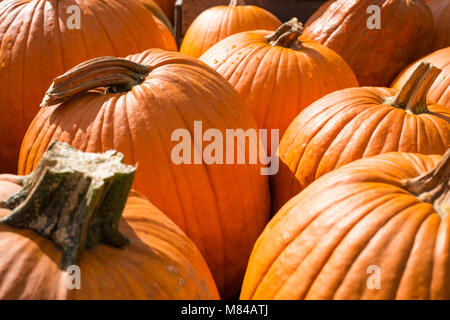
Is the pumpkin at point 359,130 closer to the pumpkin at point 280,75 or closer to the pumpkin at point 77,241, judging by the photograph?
the pumpkin at point 280,75

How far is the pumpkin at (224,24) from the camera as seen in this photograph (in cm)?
376

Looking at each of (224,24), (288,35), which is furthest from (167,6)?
(288,35)

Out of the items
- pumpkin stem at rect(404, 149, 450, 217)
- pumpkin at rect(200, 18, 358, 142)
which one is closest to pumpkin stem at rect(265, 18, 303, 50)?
pumpkin at rect(200, 18, 358, 142)

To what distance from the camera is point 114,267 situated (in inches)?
47.3

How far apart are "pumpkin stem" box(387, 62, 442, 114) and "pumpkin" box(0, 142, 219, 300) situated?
1267 millimetres

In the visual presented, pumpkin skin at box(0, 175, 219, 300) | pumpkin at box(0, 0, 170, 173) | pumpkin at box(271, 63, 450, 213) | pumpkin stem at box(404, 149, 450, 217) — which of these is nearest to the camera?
pumpkin skin at box(0, 175, 219, 300)

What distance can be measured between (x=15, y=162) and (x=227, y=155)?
1.26 meters

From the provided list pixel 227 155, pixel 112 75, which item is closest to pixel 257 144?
pixel 227 155

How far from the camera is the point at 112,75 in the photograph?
1.94 m

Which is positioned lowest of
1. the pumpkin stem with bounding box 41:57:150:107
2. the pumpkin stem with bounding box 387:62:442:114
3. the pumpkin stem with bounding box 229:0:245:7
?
the pumpkin stem with bounding box 387:62:442:114

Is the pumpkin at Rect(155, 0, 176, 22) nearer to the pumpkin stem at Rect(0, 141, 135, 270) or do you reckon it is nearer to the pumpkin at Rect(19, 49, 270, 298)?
the pumpkin at Rect(19, 49, 270, 298)

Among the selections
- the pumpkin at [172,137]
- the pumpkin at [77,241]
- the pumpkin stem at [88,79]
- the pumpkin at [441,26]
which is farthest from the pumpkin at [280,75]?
the pumpkin at [77,241]

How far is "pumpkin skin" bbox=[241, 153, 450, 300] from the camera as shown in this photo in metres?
1.21
